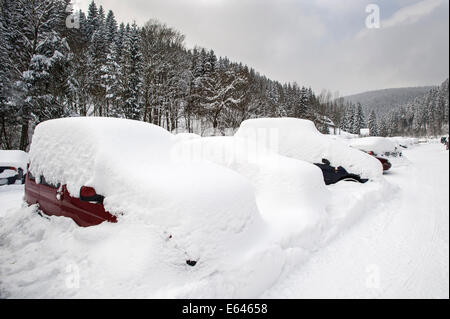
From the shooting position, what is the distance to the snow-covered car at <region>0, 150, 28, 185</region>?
6.69 metres

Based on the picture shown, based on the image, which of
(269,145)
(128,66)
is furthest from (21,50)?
(269,145)

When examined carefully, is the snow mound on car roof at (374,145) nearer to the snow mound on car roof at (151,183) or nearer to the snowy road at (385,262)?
the snowy road at (385,262)

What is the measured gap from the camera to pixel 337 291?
2285 millimetres

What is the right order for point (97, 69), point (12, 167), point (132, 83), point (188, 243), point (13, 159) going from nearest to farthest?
1. point (188, 243)
2. point (12, 167)
3. point (13, 159)
4. point (132, 83)
5. point (97, 69)

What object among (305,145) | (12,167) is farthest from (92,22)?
(305,145)

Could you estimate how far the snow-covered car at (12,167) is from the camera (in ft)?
22.0

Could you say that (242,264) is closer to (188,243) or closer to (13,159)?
(188,243)

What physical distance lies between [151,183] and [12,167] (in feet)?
24.4

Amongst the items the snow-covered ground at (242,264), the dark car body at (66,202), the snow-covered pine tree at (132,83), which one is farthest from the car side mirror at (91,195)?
the snow-covered pine tree at (132,83)

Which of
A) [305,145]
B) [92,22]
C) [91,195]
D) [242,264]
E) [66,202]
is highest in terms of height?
[92,22]

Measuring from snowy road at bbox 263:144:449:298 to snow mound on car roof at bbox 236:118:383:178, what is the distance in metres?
2.18

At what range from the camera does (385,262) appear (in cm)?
281

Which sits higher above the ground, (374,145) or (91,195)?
(374,145)
